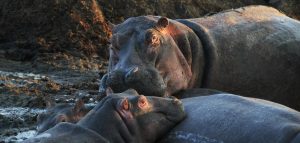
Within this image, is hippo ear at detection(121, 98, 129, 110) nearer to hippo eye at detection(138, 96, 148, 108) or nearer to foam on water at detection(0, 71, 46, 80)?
hippo eye at detection(138, 96, 148, 108)

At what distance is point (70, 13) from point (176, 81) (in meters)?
6.01

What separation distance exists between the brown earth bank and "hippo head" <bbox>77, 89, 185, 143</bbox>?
3.10 meters

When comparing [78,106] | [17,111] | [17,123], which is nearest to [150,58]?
[78,106]

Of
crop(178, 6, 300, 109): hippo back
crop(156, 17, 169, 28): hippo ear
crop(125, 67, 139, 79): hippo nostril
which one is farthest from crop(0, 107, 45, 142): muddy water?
crop(178, 6, 300, 109): hippo back

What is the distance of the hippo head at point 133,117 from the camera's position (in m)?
5.22

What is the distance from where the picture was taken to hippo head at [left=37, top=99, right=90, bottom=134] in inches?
224

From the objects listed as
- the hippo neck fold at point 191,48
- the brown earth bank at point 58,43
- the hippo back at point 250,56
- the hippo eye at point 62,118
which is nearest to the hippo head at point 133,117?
the hippo eye at point 62,118

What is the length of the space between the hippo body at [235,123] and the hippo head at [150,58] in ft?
2.94

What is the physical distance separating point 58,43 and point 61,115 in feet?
21.6

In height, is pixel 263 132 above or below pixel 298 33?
above

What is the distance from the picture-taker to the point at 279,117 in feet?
16.2

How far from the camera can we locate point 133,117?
5367 millimetres

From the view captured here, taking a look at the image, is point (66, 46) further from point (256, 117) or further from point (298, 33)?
point (256, 117)

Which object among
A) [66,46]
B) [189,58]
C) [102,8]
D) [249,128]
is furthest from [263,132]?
[102,8]
